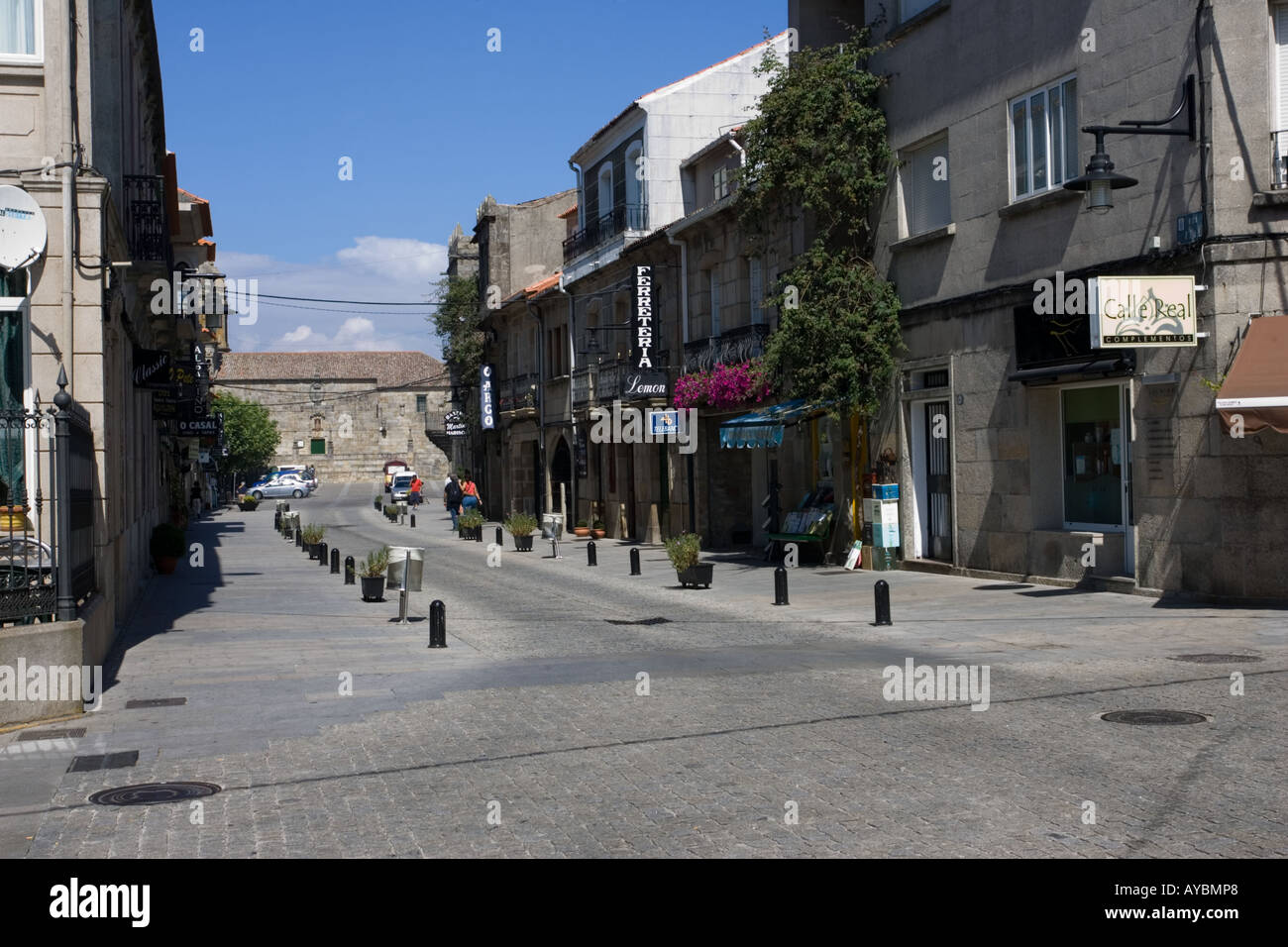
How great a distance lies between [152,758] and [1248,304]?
1282cm

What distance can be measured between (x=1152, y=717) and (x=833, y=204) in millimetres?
15044

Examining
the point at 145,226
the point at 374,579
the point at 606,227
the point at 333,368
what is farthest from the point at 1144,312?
the point at 333,368

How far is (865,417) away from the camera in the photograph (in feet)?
76.0

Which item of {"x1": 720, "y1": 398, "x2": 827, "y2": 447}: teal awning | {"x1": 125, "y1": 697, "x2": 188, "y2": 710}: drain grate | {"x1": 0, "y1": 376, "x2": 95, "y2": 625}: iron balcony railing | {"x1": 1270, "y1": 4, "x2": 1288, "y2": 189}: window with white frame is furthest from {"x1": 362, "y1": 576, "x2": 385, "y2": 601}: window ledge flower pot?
{"x1": 1270, "y1": 4, "x2": 1288, "y2": 189}: window with white frame

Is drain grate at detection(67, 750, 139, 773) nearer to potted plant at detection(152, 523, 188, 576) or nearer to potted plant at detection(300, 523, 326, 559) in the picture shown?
potted plant at detection(152, 523, 188, 576)

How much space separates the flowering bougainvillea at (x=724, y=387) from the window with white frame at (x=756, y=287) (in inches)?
42.3

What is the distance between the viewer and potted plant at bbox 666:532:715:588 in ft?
68.3

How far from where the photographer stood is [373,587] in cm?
1967

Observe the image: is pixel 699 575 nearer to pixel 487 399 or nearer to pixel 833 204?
pixel 833 204

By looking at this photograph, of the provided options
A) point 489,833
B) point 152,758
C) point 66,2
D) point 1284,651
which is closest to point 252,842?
point 489,833

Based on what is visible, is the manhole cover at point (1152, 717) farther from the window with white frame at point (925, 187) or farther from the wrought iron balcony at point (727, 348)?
the wrought iron balcony at point (727, 348)
